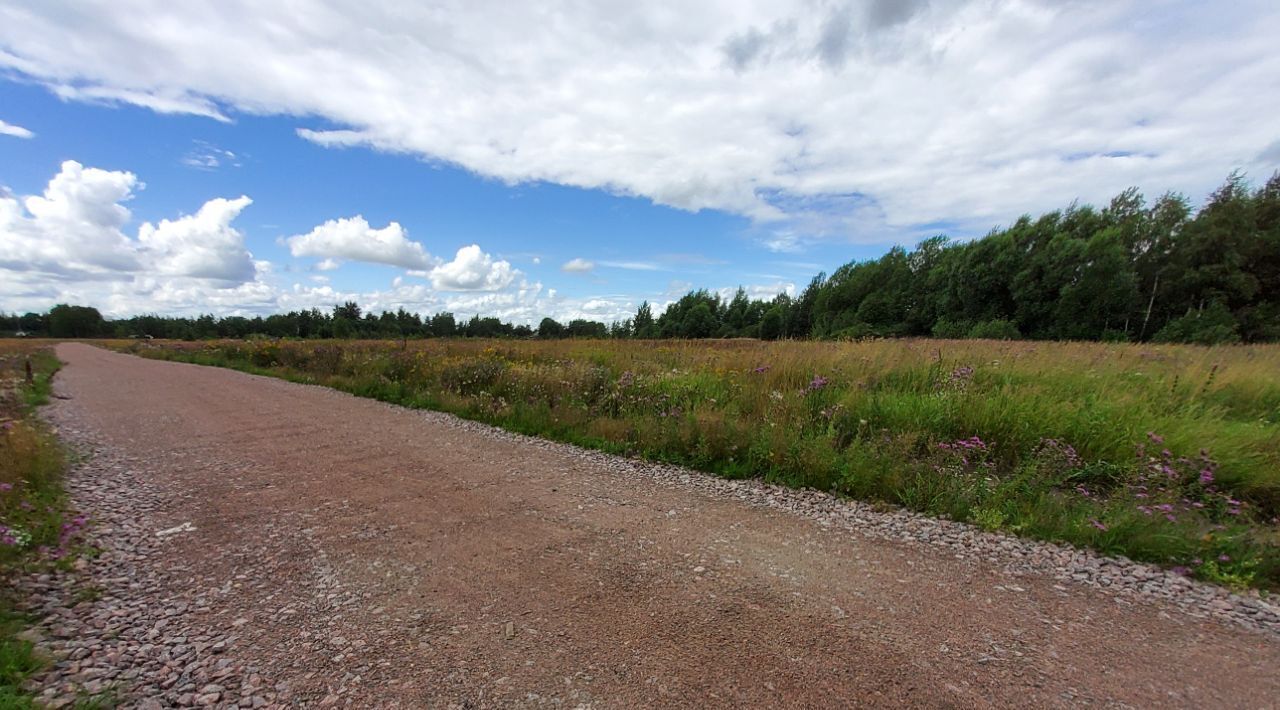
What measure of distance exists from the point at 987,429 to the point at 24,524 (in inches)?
398

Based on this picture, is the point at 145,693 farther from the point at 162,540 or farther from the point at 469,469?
the point at 469,469

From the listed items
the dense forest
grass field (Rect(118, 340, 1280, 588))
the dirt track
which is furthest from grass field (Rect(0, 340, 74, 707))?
the dense forest

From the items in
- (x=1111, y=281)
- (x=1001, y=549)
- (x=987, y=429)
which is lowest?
(x=1001, y=549)

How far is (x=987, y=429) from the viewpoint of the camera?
242 inches

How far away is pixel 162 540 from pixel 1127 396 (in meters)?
11.6

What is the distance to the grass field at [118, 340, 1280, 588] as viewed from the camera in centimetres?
440

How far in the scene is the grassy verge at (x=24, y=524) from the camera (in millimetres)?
2617

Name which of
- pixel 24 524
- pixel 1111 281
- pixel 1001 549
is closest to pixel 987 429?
pixel 1001 549

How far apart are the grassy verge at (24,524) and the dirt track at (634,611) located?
0.68 m

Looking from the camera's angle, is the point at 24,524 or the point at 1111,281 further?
the point at 1111,281

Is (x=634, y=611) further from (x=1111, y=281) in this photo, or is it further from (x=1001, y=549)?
(x=1111, y=281)

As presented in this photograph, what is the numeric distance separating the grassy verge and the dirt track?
2.23 feet

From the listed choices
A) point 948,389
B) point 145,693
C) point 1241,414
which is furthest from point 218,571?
point 1241,414

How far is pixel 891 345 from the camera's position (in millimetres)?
11258
